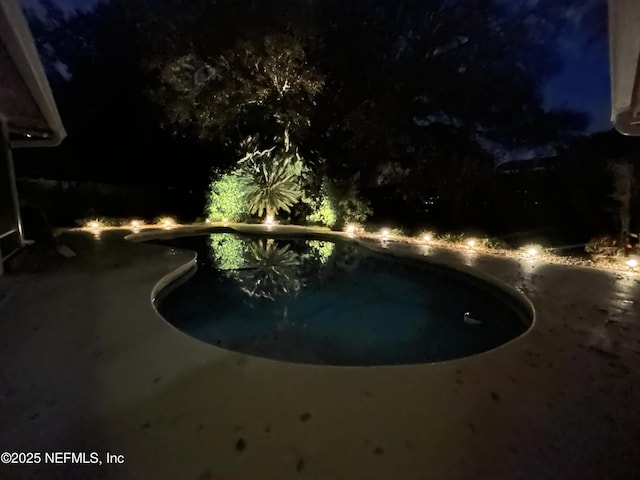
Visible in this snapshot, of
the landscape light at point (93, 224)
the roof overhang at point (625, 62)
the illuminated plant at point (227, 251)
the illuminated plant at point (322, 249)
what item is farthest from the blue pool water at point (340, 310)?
the landscape light at point (93, 224)

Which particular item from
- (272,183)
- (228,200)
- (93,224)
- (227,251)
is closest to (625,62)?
(227,251)

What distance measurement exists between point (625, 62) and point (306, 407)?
3.75 meters

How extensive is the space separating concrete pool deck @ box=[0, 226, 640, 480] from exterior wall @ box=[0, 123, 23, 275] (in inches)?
127

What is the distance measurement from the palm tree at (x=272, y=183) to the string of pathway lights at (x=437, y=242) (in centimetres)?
56

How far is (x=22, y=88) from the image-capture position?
15.8 ft

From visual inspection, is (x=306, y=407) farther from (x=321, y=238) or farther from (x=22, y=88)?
(x=321, y=238)

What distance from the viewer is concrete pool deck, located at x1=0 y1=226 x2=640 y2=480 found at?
1.96 m

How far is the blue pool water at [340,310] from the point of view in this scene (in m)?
4.29

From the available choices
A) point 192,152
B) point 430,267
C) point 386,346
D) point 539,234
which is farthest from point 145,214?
point 539,234

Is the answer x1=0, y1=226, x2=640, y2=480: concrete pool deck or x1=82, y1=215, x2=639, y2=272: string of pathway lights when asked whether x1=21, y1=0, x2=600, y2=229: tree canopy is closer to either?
x1=82, y1=215, x2=639, y2=272: string of pathway lights

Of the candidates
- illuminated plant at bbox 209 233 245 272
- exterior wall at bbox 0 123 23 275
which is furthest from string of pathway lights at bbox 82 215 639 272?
exterior wall at bbox 0 123 23 275

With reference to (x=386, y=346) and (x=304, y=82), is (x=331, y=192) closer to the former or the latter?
(x=304, y=82)

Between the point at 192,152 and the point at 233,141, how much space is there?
96.8 inches

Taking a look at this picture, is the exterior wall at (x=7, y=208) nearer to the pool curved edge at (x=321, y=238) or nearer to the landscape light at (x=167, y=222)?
the pool curved edge at (x=321, y=238)
